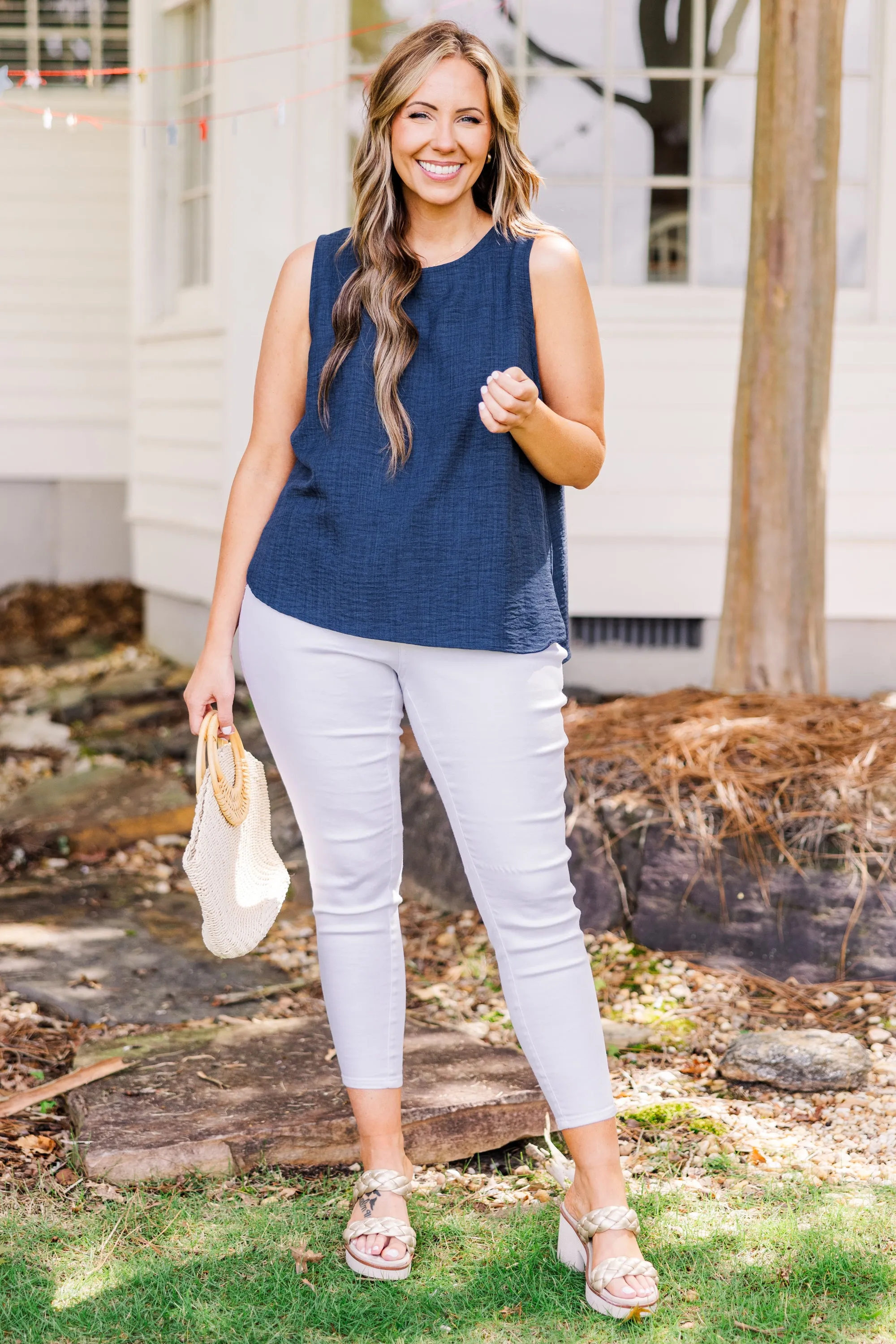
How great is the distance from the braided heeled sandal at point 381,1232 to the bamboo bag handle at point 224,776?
61 centimetres

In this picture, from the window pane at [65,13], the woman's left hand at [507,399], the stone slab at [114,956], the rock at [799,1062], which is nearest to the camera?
the woman's left hand at [507,399]

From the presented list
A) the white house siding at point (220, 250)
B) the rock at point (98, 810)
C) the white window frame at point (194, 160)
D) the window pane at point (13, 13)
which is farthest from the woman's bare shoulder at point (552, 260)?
the window pane at point (13, 13)

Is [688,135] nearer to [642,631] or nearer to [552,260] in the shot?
[642,631]

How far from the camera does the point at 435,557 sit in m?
2.09

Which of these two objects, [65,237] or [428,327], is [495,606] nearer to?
[428,327]

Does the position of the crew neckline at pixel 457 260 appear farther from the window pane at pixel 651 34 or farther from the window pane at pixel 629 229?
the window pane at pixel 651 34

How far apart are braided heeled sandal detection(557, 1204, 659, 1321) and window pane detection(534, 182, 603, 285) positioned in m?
4.12

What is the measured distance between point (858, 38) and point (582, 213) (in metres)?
1.20

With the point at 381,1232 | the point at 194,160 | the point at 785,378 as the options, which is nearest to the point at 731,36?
the point at 785,378

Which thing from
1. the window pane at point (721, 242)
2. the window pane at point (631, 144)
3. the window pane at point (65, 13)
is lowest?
the window pane at point (721, 242)

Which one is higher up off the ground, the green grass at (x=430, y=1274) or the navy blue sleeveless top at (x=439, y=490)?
the navy blue sleeveless top at (x=439, y=490)

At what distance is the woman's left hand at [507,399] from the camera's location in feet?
6.13

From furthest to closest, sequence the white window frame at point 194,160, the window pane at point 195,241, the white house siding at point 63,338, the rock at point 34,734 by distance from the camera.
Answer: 1. the white house siding at point 63,338
2. the window pane at point 195,241
3. the white window frame at point 194,160
4. the rock at point 34,734

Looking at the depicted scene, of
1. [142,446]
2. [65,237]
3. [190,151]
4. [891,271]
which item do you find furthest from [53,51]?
[891,271]
